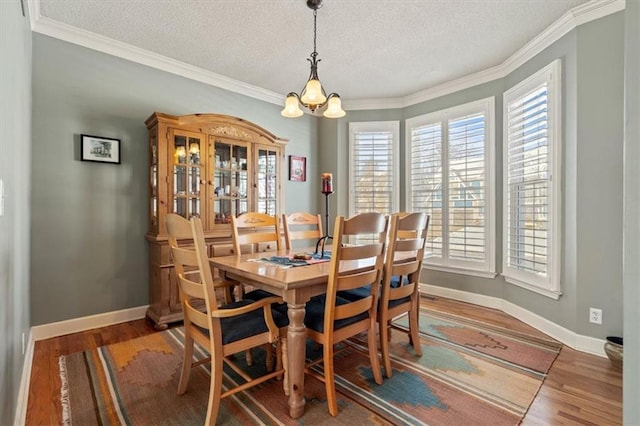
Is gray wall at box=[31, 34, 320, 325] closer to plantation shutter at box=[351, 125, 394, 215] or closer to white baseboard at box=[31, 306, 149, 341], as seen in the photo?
white baseboard at box=[31, 306, 149, 341]

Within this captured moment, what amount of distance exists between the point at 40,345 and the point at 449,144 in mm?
4490

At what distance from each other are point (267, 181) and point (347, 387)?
8.18 ft

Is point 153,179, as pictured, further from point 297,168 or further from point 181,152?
point 297,168

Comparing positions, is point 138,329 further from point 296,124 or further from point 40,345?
point 296,124

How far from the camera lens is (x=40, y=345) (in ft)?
8.27

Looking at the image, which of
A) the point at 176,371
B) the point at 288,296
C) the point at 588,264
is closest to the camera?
the point at 288,296

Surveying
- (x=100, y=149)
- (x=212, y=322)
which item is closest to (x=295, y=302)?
(x=212, y=322)

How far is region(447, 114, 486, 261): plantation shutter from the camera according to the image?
364 centimetres

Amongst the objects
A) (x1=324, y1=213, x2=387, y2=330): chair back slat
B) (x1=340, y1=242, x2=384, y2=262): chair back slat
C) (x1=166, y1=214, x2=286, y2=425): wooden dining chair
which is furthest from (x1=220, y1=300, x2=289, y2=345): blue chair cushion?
(x1=340, y1=242, x2=384, y2=262): chair back slat

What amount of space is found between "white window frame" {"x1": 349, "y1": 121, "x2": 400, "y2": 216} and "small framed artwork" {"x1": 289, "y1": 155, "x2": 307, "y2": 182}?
67 centimetres

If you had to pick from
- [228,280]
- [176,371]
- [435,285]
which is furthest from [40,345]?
[435,285]

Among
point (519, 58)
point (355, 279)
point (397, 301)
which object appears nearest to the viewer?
point (355, 279)

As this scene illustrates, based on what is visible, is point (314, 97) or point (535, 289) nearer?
point (314, 97)

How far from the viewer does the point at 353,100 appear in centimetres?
450
